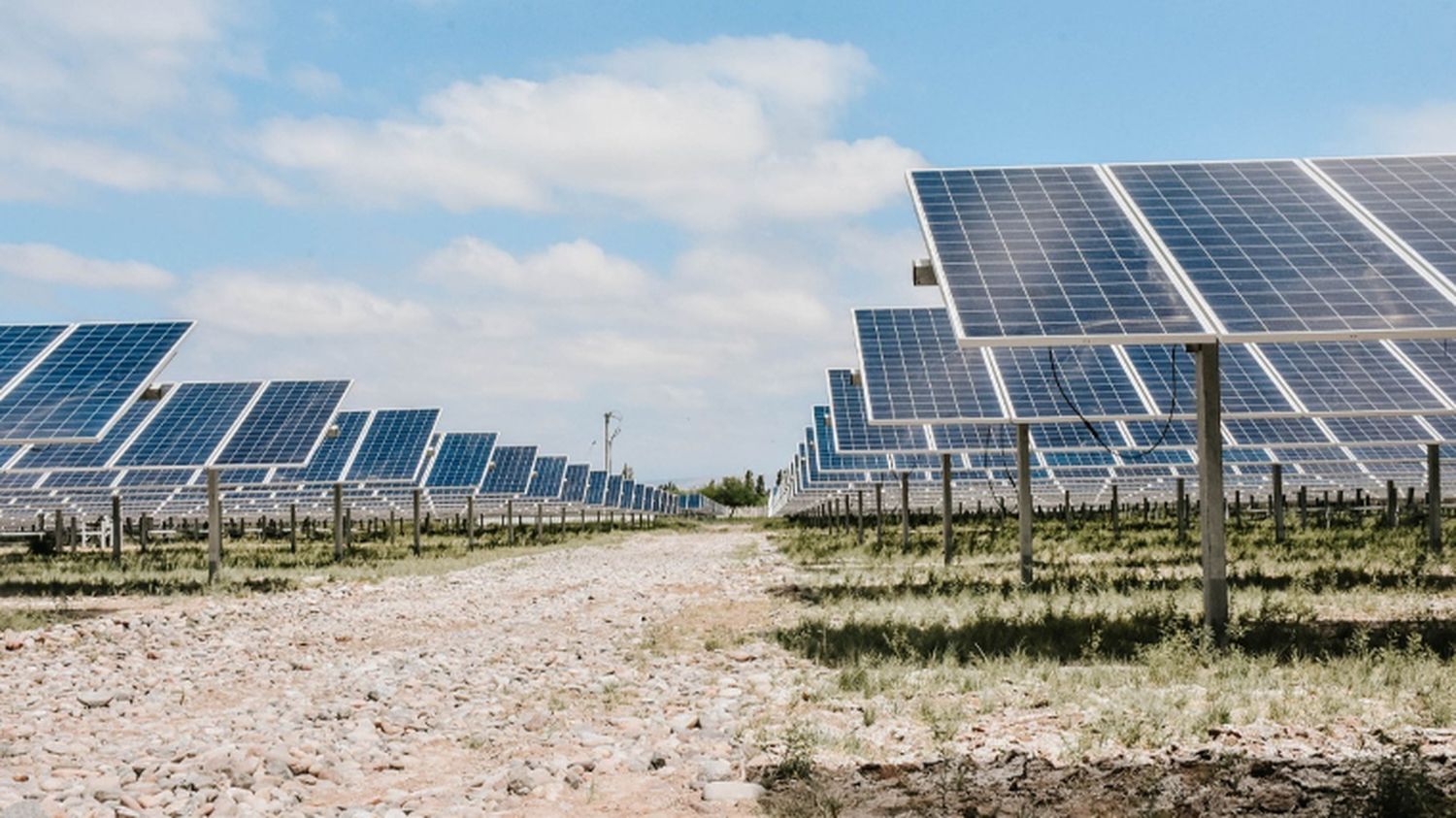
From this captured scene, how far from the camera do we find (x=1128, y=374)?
24.0 m

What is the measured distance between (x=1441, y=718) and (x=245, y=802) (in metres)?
8.14

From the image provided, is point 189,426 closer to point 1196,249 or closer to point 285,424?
point 285,424

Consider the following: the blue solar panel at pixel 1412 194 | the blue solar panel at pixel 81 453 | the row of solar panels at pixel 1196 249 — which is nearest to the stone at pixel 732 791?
the row of solar panels at pixel 1196 249

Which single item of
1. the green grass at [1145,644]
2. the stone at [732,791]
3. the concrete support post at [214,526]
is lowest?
the stone at [732,791]

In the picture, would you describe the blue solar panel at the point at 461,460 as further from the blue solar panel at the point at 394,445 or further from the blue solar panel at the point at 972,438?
the blue solar panel at the point at 972,438

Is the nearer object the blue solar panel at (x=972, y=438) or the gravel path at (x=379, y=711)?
the gravel path at (x=379, y=711)

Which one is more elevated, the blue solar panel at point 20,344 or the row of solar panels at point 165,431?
the blue solar panel at point 20,344

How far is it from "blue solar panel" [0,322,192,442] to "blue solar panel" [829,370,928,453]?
14222 millimetres

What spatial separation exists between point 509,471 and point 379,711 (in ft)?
145

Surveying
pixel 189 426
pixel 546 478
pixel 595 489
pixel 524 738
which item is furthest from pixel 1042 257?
pixel 595 489

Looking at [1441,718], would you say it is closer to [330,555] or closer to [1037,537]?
[1037,537]

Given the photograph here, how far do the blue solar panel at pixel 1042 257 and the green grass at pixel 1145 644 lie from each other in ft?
10.5

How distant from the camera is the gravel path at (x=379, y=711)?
27.5 ft

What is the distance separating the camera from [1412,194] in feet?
56.3
